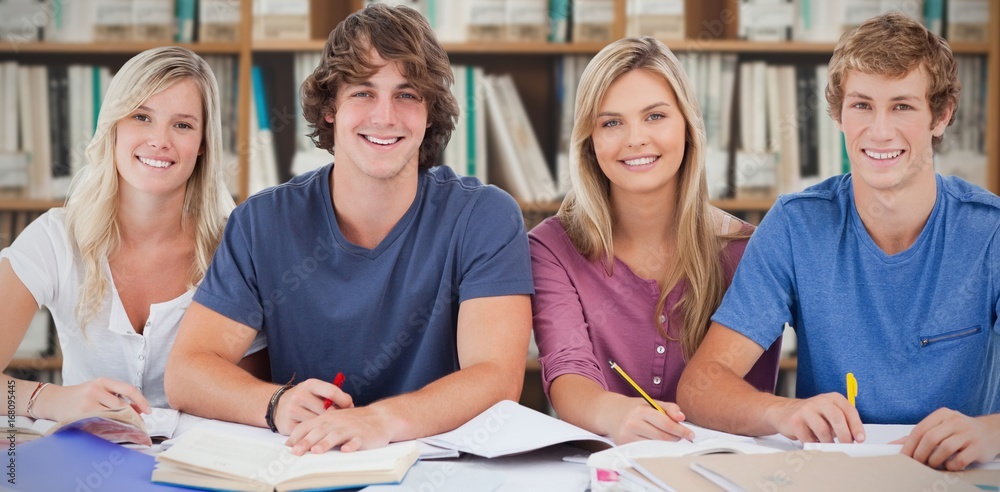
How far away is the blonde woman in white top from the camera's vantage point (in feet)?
5.23

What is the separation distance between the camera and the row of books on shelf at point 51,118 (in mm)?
2588

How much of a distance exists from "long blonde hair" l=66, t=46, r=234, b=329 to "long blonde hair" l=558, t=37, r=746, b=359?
2.37ft

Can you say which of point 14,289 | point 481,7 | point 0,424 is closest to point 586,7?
point 481,7

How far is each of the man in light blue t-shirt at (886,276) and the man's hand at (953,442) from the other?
0.24 m

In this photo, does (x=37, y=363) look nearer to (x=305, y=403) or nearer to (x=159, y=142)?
(x=159, y=142)

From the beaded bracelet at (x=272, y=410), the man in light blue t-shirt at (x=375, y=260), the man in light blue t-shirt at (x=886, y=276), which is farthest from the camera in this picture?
the man in light blue t-shirt at (x=375, y=260)

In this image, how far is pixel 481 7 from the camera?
2.58 meters

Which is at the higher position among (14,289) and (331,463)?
(14,289)

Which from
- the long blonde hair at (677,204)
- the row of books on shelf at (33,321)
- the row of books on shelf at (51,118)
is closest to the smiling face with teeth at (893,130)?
the long blonde hair at (677,204)

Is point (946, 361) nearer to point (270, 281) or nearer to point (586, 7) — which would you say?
point (270, 281)

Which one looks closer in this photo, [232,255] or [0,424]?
[0,424]

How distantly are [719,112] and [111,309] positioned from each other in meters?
1.78

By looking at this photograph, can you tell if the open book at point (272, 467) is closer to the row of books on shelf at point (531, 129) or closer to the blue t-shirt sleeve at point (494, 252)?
the blue t-shirt sleeve at point (494, 252)

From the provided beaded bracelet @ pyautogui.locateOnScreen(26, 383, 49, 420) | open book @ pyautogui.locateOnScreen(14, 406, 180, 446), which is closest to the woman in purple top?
open book @ pyautogui.locateOnScreen(14, 406, 180, 446)
